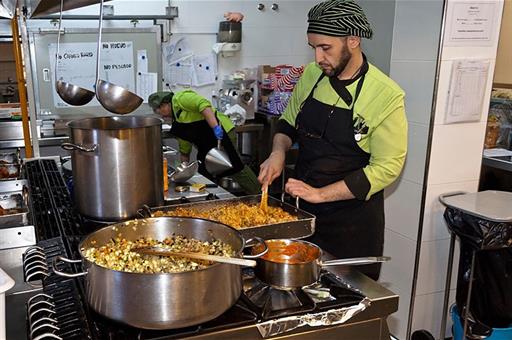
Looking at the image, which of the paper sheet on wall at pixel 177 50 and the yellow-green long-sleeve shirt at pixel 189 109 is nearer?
the yellow-green long-sleeve shirt at pixel 189 109

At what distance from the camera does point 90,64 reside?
376cm

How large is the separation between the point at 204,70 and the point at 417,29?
7.21 feet

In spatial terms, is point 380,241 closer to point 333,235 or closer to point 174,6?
point 333,235

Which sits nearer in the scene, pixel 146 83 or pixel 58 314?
pixel 58 314

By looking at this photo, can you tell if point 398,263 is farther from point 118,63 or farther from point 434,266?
point 118,63

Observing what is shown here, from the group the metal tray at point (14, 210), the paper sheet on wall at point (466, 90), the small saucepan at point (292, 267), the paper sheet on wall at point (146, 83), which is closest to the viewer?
the small saucepan at point (292, 267)

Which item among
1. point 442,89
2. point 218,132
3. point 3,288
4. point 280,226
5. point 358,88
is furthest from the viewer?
point 218,132

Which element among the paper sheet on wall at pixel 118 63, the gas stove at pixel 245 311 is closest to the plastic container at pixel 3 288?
the gas stove at pixel 245 311

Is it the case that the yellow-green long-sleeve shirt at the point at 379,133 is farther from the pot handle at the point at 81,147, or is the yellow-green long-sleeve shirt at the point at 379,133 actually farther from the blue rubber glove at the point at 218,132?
the blue rubber glove at the point at 218,132

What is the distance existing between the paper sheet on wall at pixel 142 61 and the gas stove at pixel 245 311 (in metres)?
2.83

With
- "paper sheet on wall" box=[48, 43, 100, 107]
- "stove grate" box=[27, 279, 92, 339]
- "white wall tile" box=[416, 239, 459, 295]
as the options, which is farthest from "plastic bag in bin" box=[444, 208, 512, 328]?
"paper sheet on wall" box=[48, 43, 100, 107]

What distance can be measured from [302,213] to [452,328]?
1.24m

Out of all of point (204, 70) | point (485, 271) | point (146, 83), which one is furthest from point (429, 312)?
point (146, 83)

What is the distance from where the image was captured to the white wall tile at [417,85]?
217cm
